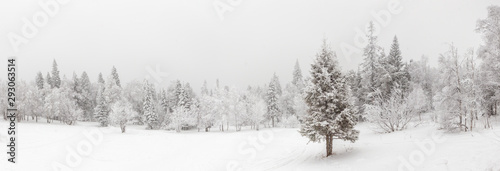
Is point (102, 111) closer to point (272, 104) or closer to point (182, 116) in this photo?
point (182, 116)

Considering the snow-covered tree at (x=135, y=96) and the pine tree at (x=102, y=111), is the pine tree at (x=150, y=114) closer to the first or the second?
the pine tree at (x=102, y=111)

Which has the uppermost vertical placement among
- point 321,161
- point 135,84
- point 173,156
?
point 135,84

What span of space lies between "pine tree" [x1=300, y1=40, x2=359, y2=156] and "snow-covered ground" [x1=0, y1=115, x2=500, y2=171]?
2075mm

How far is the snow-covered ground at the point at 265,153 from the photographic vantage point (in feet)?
47.7

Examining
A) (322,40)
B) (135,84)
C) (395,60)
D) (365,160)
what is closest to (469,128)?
(365,160)

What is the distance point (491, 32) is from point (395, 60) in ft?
63.7

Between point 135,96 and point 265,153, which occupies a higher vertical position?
point 135,96

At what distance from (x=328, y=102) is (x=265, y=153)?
11.5m

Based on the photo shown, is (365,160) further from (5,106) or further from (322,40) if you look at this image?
(5,106)

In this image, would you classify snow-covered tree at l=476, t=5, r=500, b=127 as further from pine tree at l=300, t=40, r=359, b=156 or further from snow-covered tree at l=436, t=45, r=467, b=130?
pine tree at l=300, t=40, r=359, b=156

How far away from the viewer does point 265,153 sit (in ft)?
91.9

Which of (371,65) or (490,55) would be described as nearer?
(490,55)

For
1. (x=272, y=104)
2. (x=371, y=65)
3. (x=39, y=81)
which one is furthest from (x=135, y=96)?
(x=371, y=65)

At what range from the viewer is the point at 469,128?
19156 millimetres
